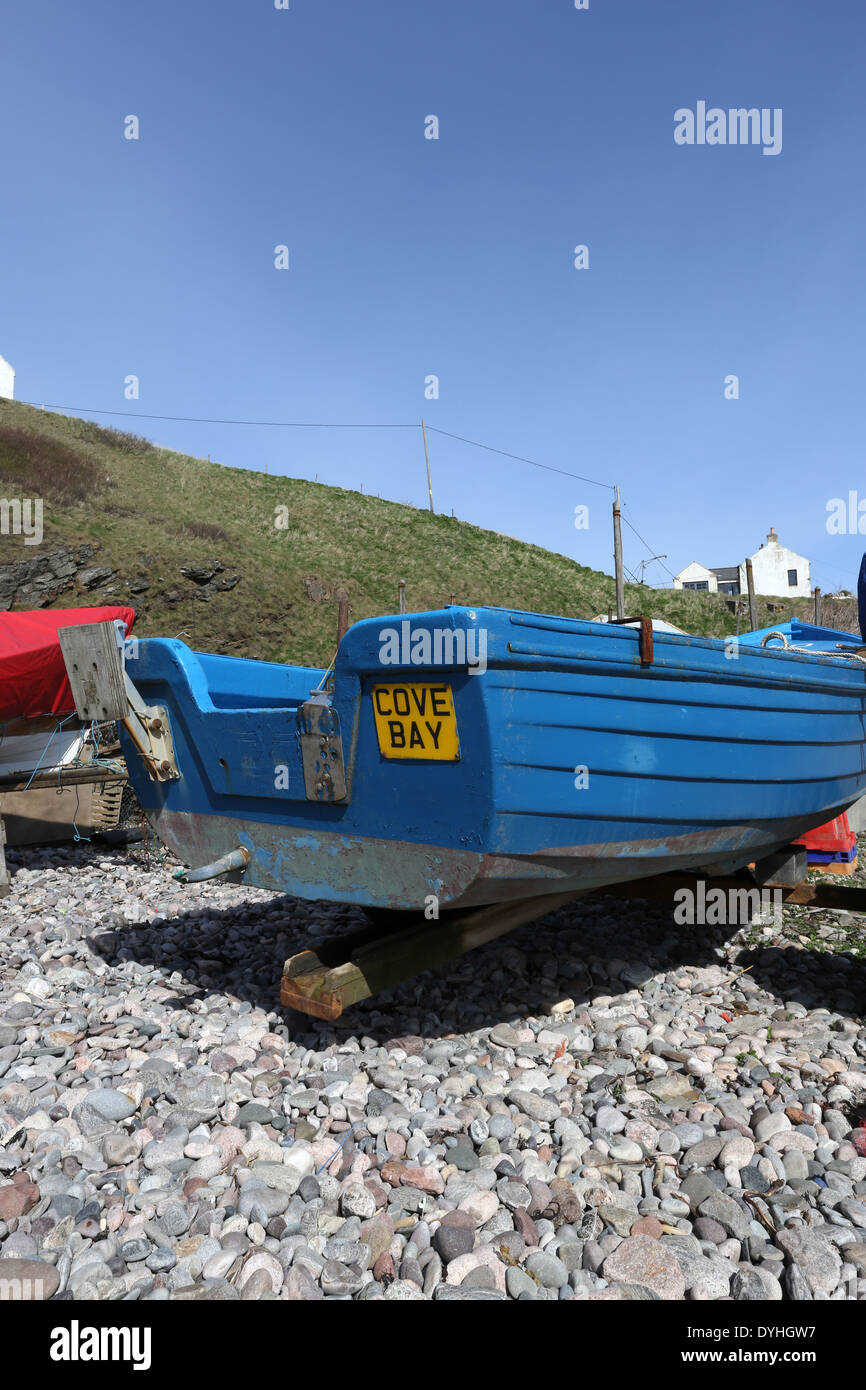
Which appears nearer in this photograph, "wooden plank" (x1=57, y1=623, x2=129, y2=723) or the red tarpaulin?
"wooden plank" (x1=57, y1=623, x2=129, y2=723)

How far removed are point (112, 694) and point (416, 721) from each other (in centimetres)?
185

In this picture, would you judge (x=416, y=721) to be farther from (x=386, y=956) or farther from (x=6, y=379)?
(x=6, y=379)

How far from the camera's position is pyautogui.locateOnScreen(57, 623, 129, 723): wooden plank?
3801 mm

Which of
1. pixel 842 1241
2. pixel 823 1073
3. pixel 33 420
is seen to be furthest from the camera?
pixel 33 420

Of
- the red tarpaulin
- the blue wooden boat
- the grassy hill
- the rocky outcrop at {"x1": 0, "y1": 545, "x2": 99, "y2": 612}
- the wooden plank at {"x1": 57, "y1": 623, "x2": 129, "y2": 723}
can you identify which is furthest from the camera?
the grassy hill

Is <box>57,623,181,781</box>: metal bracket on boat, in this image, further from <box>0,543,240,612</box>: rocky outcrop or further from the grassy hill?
<box>0,543,240,612</box>: rocky outcrop

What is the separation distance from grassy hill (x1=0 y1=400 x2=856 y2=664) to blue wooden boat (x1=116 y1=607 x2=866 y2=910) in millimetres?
17818

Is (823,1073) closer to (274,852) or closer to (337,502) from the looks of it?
(274,852)

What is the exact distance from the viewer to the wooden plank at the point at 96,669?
150 inches

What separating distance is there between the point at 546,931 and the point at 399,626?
2.91m

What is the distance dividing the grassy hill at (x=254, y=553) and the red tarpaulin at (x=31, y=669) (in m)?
12.9

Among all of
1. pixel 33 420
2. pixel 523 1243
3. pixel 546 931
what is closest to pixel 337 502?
pixel 33 420

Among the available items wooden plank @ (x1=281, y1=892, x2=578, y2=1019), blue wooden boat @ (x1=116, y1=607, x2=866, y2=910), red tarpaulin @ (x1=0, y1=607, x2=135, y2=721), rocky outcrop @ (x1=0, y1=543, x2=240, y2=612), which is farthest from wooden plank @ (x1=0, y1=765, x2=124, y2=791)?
rocky outcrop @ (x1=0, y1=543, x2=240, y2=612)

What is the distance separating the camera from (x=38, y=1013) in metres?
3.77
